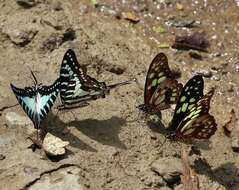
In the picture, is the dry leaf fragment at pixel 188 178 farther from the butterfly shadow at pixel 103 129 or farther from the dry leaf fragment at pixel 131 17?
the dry leaf fragment at pixel 131 17

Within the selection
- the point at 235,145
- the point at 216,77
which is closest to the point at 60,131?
the point at 235,145

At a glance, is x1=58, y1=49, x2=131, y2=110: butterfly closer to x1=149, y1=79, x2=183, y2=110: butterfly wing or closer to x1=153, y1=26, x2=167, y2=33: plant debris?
x1=149, y1=79, x2=183, y2=110: butterfly wing

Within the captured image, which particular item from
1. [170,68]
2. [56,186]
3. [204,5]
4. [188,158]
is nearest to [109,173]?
[56,186]

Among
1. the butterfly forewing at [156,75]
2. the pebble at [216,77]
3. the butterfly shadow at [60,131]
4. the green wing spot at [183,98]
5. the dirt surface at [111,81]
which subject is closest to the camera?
the dirt surface at [111,81]

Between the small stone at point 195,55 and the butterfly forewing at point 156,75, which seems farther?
the small stone at point 195,55

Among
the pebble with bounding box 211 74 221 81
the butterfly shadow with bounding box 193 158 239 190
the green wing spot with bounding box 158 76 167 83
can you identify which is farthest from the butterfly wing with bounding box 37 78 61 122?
the pebble with bounding box 211 74 221 81

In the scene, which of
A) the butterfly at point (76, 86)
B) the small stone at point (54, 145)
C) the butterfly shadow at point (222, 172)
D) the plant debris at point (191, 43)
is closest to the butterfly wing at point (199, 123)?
the butterfly shadow at point (222, 172)

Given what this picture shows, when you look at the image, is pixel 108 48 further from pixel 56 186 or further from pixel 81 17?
pixel 56 186
